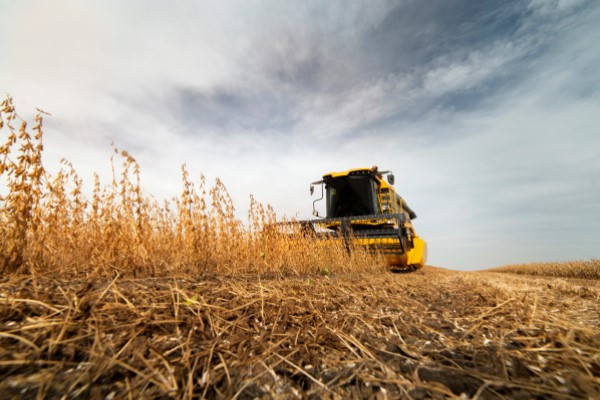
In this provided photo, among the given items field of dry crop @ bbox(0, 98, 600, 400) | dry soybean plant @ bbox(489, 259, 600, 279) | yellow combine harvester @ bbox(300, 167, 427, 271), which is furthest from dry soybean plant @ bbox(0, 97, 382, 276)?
dry soybean plant @ bbox(489, 259, 600, 279)

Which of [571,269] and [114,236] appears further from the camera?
[571,269]

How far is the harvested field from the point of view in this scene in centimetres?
95

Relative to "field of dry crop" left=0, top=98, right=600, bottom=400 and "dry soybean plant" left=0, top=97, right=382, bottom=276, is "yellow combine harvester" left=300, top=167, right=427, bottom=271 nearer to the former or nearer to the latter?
"dry soybean plant" left=0, top=97, right=382, bottom=276

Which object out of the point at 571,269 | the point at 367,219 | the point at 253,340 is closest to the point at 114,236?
the point at 253,340


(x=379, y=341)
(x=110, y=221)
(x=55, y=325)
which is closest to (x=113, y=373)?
(x=55, y=325)

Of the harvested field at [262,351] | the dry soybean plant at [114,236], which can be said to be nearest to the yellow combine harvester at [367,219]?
the dry soybean plant at [114,236]

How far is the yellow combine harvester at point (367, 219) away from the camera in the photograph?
7379 mm

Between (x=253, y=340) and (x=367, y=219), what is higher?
(x=367, y=219)

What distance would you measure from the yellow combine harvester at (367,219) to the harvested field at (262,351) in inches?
214

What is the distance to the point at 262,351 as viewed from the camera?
50.1 inches

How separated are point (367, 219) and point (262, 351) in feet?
20.7

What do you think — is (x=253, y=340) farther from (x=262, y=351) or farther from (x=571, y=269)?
(x=571, y=269)

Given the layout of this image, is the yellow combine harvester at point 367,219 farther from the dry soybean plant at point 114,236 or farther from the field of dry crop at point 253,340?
the field of dry crop at point 253,340

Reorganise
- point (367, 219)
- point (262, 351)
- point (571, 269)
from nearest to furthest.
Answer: point (262, 351) < point (367, 219) < point (571, 269)
